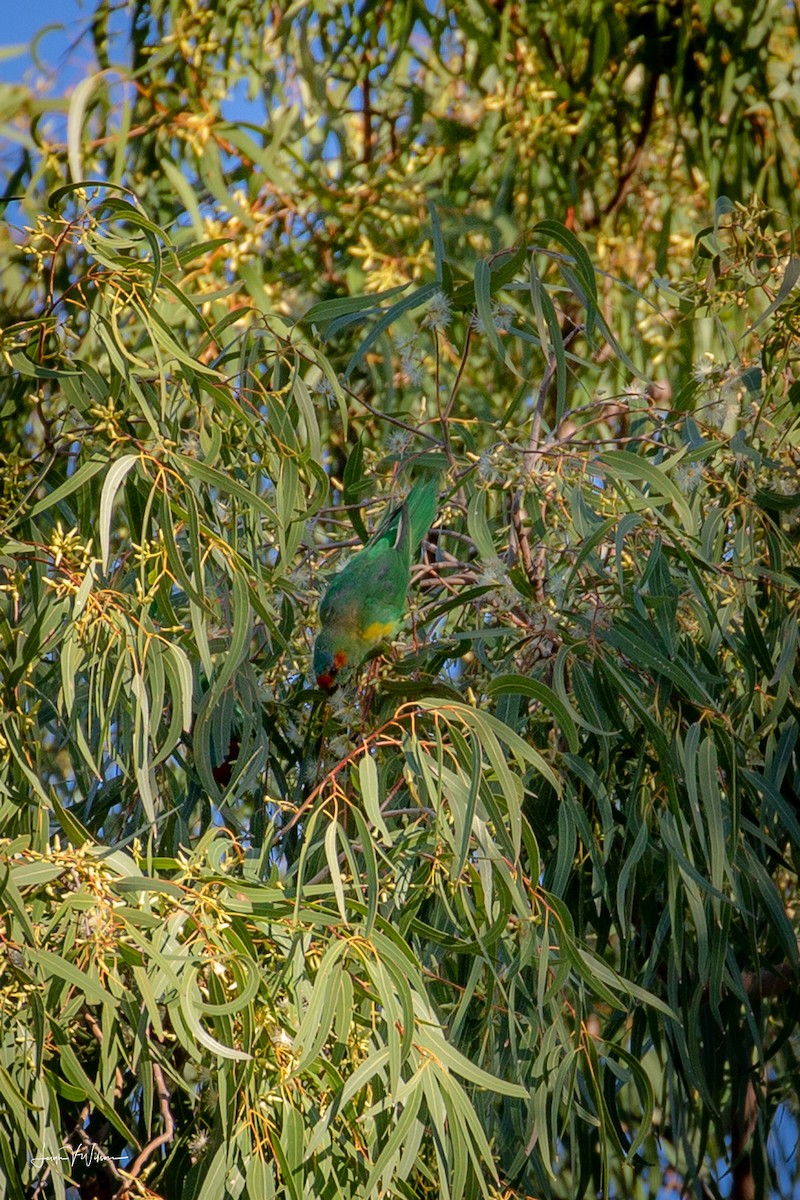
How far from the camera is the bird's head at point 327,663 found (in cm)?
A: 207

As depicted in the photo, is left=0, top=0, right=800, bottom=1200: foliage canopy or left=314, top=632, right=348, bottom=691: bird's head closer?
left=0, top=0, right=800, bottom=1200: foliage canopy

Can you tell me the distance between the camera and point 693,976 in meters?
1.87

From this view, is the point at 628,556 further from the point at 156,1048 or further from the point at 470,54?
the point at 470,54

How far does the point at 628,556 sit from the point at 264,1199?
1.11m

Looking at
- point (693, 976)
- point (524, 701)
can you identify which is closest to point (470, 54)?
point (524, 701)

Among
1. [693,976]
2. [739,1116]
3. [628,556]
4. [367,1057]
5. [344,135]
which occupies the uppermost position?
[344,135]

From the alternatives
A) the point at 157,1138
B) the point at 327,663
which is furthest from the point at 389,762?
the point at 157,1138
